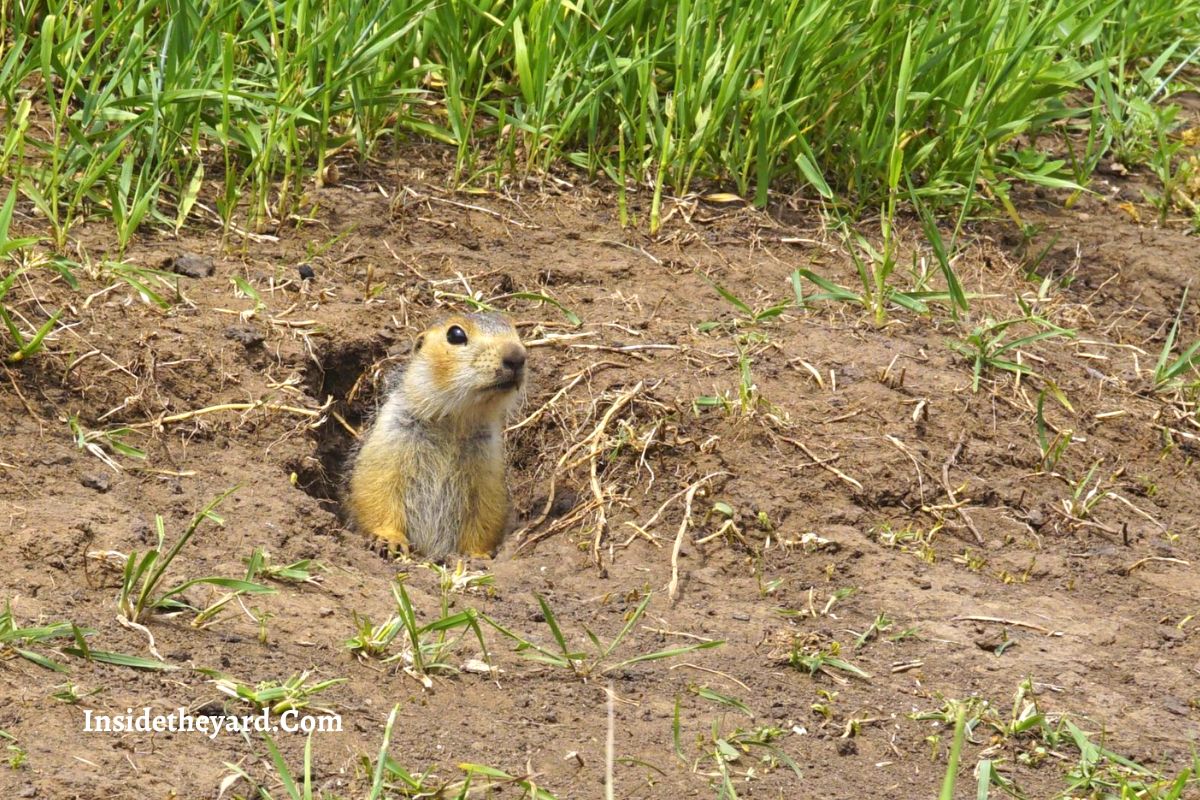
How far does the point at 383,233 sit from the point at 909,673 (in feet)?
11.0

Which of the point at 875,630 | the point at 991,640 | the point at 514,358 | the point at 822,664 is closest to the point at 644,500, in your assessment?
the point at 514,358

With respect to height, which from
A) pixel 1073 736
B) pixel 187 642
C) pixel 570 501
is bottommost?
pixel 570 501

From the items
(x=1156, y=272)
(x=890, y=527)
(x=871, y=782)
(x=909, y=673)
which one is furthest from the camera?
(x=1156, y=272)

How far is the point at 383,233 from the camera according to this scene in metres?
6.43

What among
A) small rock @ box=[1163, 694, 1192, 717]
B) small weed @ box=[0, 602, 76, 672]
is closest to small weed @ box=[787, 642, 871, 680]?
small rock @ box=[1163, 694, 1192, 717]

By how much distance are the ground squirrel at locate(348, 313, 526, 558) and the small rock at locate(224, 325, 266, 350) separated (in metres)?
0.68

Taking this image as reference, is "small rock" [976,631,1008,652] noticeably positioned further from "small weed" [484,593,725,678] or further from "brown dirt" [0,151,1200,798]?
"small weed" [484,593,725,678]

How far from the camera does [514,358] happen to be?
5527 millimetres

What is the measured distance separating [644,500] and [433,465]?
118 cm

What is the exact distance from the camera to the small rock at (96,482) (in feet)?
Answer: 15.6

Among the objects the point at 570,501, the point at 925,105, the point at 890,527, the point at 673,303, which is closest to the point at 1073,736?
the point at 890,527

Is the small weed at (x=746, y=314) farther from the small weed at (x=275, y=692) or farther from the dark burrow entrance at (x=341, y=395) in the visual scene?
the small weed at (x=275, y=692)

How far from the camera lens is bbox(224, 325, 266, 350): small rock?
562 centimetres

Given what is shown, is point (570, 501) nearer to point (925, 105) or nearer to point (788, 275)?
point (788, 275)
